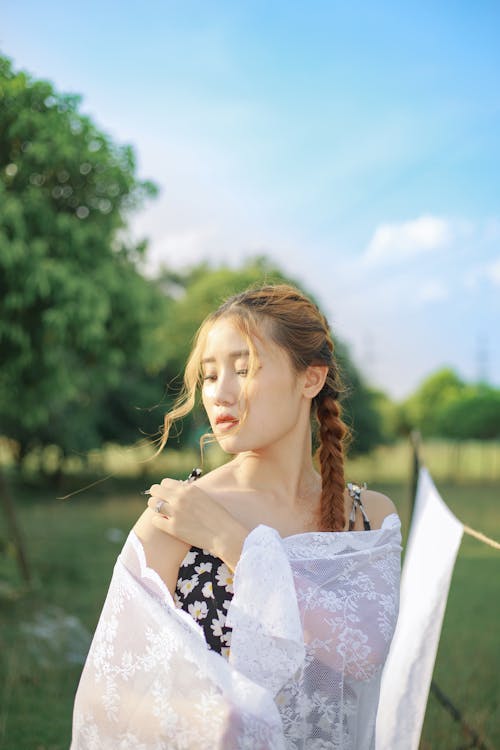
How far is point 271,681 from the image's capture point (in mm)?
1599

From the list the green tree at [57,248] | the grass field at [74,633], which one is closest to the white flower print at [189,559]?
the grass field at [74,633]

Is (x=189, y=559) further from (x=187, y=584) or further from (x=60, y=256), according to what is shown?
(x=60, y=256)

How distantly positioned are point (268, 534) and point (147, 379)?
22.8 metres

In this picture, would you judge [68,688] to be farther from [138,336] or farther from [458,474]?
[458,474]

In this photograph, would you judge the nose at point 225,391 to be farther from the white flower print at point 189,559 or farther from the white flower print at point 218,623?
the white flower print at point 218,623

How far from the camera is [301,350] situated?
1886mm

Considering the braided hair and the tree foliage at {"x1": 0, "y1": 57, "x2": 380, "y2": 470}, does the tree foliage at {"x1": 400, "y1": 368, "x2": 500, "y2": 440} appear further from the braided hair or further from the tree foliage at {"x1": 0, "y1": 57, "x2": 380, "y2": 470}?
the braided hair

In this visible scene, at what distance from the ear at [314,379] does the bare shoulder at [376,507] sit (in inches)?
13.8

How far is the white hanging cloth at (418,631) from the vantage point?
8.27 ft

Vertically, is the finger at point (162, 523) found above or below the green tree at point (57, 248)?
below

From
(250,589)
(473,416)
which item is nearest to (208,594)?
(250,589)

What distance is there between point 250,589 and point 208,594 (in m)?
0.14

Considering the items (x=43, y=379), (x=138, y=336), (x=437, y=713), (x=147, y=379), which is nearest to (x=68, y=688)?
(x=437, y=713)

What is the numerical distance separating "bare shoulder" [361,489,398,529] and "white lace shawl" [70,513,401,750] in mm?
257
